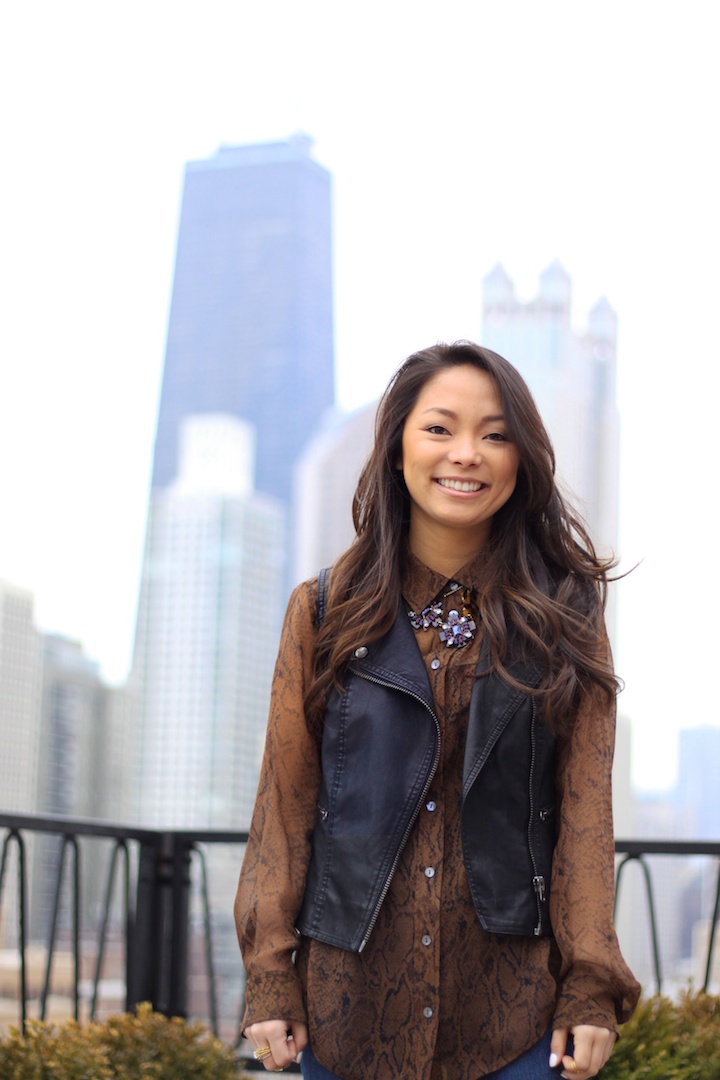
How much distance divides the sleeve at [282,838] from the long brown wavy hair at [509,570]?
30 millimetres

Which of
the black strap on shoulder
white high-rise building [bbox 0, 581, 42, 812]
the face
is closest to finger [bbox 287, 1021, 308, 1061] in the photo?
the black strap on shoulder

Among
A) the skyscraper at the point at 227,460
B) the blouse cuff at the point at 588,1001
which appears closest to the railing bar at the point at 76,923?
the blouse cuff at the point at 588,1001

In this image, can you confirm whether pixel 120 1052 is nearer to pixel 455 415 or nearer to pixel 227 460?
pixel 455 415

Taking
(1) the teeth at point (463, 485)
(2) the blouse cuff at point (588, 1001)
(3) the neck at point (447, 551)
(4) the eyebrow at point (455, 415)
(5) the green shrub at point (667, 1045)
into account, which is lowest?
(5) the green shrub at point (667, 1045)

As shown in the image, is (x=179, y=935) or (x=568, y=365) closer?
(x=179, y=935)

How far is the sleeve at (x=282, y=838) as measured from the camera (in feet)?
5.05

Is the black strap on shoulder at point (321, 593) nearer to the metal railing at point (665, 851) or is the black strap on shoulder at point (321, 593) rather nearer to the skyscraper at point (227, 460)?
the metal railing at point (665, 851)

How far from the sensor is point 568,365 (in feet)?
197

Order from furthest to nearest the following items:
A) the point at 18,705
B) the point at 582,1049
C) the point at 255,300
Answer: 1. the point at 255,300
2. the point at 18,705
3. the point at 582,1049

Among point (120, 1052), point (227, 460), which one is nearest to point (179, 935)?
point (120, 1052)

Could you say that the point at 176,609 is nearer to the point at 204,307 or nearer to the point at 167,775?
the point at 167,775

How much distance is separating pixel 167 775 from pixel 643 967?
25.4 meters

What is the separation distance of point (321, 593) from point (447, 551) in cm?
17

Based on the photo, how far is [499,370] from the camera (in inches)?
64.9
